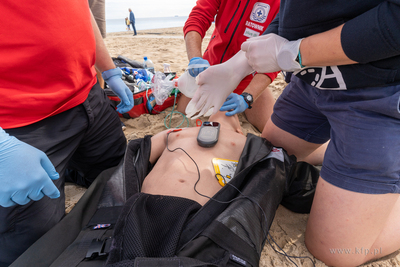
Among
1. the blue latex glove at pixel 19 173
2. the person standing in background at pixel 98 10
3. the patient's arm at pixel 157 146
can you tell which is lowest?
the patient's arm at pixel 157 146

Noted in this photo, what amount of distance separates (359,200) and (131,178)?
119cm

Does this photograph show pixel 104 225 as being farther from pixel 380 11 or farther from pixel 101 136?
pixel 380 11

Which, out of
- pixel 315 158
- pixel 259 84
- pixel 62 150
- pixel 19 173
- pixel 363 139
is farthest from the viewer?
pixel 259 84

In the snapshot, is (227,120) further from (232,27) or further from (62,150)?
(62,150)

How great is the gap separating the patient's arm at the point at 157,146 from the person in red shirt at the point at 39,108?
434 mm

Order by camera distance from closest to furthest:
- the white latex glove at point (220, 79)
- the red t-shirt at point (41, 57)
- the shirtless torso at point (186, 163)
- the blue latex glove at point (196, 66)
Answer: the red t-shirt at point (41, 57)
the shirtless torso at point (186, 163)
the white latex glove at point (220, 79)
the blue latex glove at point (196, 66)

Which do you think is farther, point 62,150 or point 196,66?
point 196,66

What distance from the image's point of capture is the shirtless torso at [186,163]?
1.20 m

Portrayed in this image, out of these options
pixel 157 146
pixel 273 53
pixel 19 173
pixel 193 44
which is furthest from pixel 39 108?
pixel 193 44

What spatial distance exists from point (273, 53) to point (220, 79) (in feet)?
1.19

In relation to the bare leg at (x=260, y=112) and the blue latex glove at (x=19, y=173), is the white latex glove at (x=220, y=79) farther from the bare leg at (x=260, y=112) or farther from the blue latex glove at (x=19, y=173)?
the bare leg at (x=260, y=112)

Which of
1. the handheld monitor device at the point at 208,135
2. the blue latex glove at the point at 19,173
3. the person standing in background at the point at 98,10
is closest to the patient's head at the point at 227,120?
the handheld monitor device at the point at 208,135

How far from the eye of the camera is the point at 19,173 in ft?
2.88

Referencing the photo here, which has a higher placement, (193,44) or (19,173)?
(193,44)
